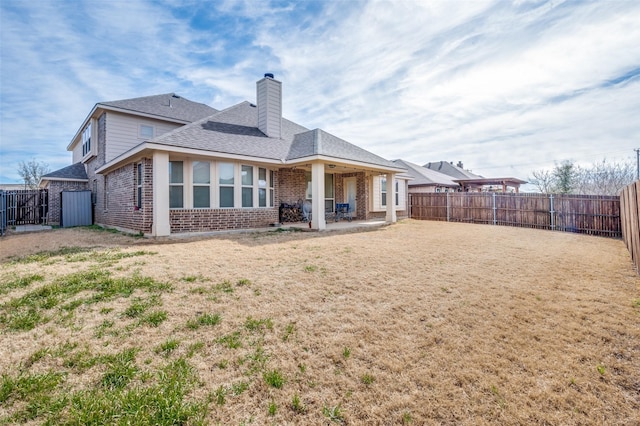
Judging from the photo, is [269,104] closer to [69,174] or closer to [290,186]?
[290,186]

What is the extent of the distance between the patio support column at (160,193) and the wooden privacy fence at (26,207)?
46.4ft

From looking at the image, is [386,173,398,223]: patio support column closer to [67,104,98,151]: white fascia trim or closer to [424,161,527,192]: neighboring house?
[67,104,98,151]: white fascia trim

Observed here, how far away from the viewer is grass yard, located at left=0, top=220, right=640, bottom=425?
2.06 meters

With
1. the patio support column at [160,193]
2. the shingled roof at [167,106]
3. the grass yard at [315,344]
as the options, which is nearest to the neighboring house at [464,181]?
the shingled roof at [167,106]

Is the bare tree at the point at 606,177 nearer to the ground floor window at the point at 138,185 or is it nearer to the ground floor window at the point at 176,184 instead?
the ground floor window at the point at 176,184

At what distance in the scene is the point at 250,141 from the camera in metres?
11.8

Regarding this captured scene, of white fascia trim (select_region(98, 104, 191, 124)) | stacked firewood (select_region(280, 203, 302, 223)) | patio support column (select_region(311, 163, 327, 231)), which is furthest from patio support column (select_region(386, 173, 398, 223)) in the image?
white fascia trim (select_region(98, 104, 191, 124))

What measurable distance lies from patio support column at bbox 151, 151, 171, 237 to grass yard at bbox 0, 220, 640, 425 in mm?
3300

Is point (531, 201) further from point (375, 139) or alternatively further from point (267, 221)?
point (375, 139)

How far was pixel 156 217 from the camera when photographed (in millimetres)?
8898

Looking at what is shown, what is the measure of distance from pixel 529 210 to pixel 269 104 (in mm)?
14018

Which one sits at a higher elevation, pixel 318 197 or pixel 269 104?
pixel 269 104

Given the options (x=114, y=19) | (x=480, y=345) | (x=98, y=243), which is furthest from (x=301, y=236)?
(x=114, y=19)

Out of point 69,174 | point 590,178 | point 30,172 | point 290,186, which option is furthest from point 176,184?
point 30,172
